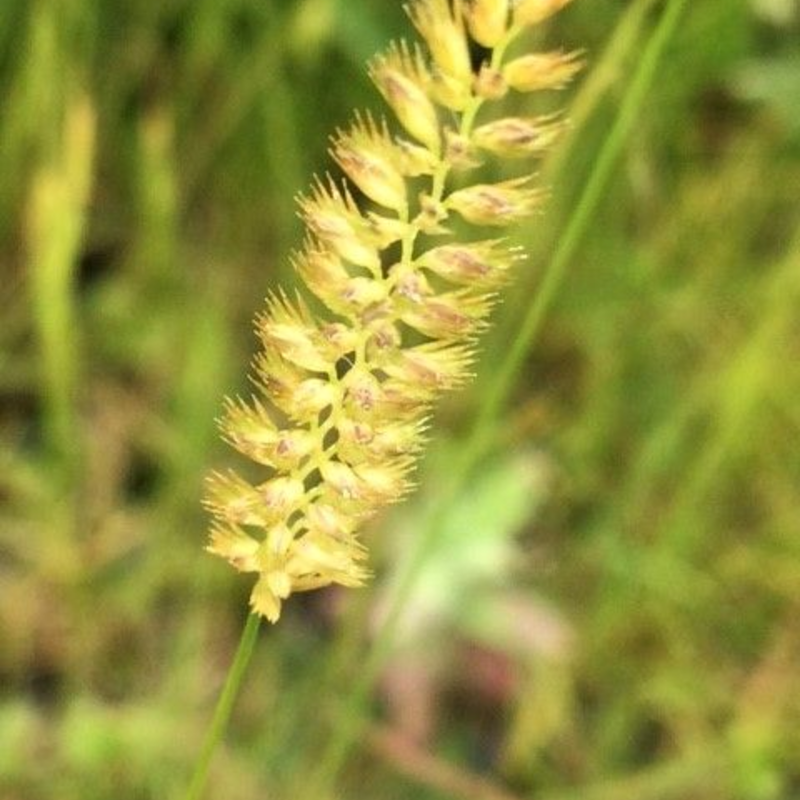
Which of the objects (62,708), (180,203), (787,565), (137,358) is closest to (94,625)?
(62,708)

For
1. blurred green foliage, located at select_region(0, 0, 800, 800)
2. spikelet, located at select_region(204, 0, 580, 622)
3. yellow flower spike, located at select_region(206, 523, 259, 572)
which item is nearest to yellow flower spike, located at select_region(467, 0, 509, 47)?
spikelet, located at select_region(204, 0, 580, 622)

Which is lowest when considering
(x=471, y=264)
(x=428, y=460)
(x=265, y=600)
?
(x=428, y=460)

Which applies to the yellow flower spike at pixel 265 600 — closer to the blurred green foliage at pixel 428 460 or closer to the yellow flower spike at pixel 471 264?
the yellow flower spike at pixel 471 264

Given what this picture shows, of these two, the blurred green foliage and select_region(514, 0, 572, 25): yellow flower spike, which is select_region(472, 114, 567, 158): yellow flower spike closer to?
select_region(514, 0, 572, 25): yellow flower spike

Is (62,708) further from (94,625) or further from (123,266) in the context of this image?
(123,266)

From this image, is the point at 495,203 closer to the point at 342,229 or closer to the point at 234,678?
the point at 342,229

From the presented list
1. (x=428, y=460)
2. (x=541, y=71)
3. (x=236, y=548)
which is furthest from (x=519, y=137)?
(x=428, y=460)

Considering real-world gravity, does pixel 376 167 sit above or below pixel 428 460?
above

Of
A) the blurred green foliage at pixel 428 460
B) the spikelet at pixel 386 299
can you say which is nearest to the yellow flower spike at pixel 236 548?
the spikelet at pixel 386 299
